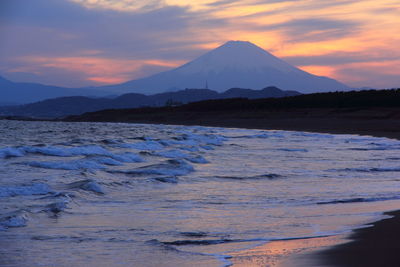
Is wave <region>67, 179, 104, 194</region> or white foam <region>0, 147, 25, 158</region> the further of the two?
white foam <region>0, 147, 25, 158</region>

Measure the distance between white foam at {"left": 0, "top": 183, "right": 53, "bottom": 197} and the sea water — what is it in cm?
2

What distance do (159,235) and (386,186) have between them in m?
6.32

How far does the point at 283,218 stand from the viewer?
8508 mm

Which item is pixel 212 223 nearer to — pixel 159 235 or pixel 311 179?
pixel 159 235

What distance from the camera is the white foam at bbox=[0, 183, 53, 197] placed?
10422 millimetres

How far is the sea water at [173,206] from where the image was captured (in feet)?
21.6

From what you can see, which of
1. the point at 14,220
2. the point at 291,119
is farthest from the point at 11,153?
the point at 291,119

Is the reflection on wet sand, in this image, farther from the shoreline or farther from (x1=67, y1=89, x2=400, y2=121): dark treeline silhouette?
(x1=67, y1=89, x2=400, y2=121): dark treeline silhouette

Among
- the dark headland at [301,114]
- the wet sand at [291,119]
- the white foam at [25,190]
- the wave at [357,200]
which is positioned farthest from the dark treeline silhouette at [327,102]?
the white foam at [25,190]

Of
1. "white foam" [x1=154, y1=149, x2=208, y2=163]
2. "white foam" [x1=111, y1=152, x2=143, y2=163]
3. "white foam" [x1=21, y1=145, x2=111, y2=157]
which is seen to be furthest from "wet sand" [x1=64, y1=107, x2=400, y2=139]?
"white foam" [x1=111, y1=152, x2=143, y2=163]

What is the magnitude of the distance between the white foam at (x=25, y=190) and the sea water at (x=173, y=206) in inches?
0.7

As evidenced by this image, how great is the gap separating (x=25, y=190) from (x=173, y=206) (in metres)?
3.02

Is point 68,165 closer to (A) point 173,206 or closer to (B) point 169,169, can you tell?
(B) point 169,169

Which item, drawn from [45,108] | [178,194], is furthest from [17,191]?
[45,108]
